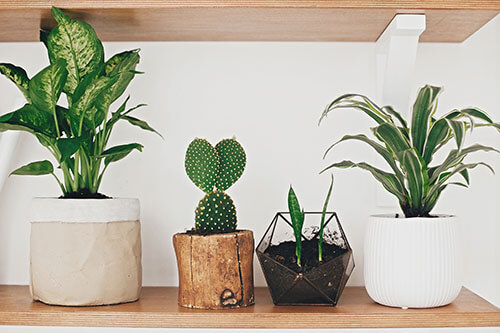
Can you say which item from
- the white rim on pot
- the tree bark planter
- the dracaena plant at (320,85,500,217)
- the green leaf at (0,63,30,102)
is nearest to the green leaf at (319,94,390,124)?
the dracaena plant at (320,85,500,217)

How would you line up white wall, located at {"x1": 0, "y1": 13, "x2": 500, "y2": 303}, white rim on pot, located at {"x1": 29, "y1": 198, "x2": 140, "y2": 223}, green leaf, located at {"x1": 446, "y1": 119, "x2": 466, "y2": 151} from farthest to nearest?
white wall, located at {"x1": 0, "y1": 13, "x2": 500, "y2": 303} < white rim on pot, located at {"x1": 29, "y1": 198, "x2": 140, "y2": 223} < green leaf, located at {"x1": 446, "y1": 119, "x2": 466, "y2": 151}

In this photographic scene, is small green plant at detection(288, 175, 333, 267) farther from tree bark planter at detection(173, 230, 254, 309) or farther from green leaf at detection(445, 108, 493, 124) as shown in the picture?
green leaf at detection(445, 108, 493, 124)

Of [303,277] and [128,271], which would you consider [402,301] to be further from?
[128,271]

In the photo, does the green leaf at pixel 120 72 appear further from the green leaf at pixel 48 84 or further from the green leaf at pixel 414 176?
the green leaf at pixel 414 176

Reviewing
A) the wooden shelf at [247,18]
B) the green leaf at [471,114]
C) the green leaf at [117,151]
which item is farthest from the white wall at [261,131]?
the green leaf at [471,114]

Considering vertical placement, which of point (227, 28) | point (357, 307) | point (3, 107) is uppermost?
point (227, 28)

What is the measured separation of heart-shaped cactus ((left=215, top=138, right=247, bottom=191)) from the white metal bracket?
274mm

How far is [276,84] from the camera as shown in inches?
45.0

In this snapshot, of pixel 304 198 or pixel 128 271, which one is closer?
pixel 128 271

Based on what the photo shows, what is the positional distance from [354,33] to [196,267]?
49 cm

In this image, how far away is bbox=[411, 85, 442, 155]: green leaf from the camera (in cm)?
88

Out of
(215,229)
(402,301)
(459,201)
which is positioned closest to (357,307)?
(402,301)

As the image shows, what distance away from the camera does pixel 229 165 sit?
3.14 feet

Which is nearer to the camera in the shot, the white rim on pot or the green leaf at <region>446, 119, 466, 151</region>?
the green leaf at <region>446, 119, 466, 151</region>
